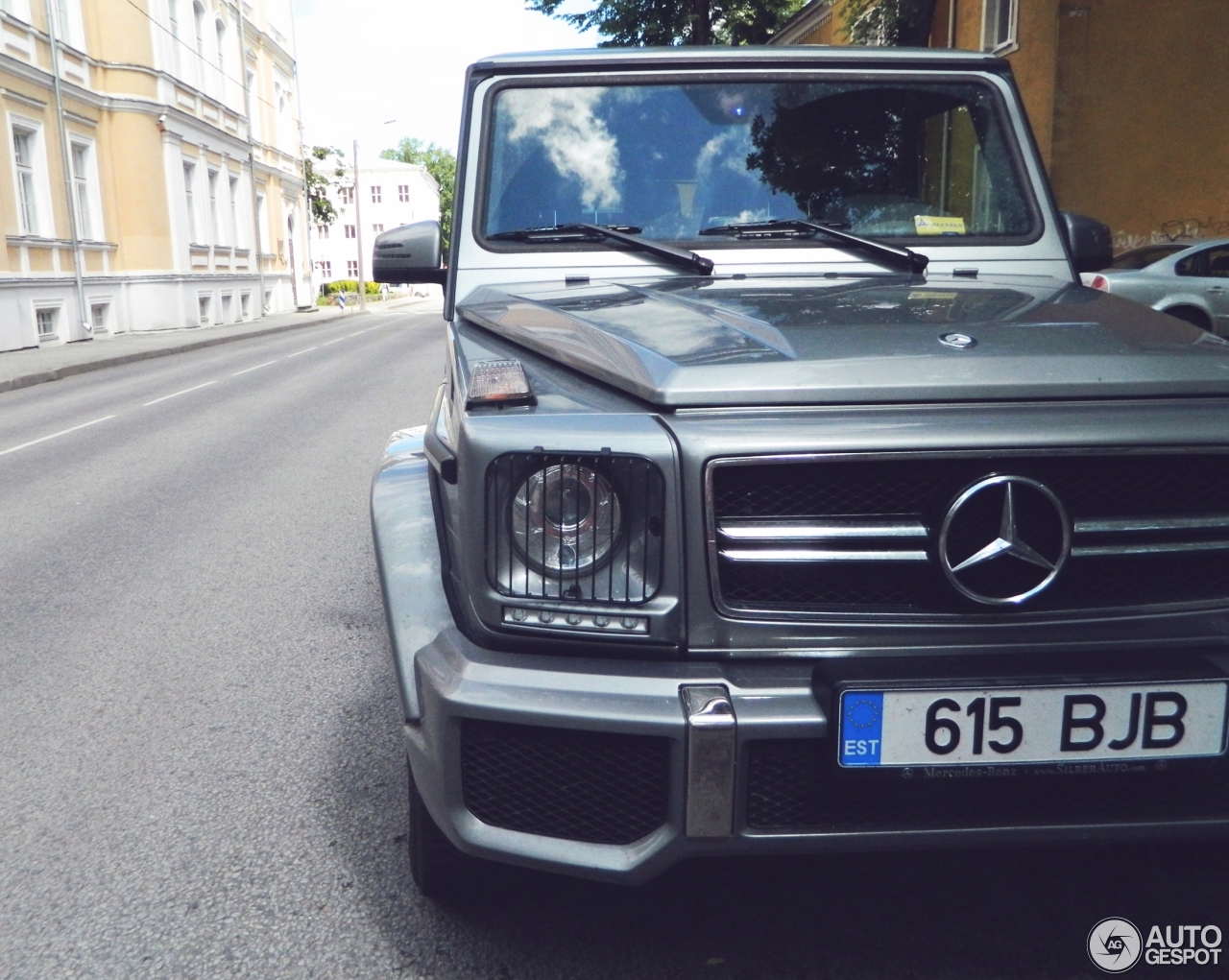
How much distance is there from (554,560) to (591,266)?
1.39 metres

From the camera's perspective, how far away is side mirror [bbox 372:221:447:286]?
332cm

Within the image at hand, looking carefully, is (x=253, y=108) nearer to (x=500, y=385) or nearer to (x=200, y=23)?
(x=200, y=23)

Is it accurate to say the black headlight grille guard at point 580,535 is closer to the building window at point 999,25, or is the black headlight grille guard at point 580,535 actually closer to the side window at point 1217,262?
the side window at point 1217,262

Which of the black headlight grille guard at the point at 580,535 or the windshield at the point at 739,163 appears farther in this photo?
the windshield at the point at 739,163

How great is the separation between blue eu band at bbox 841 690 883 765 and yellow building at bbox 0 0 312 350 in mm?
22360

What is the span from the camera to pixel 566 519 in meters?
1.87

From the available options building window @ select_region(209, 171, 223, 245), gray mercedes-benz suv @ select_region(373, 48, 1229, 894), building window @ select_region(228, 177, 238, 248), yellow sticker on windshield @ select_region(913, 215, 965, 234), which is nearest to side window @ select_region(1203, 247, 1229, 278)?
yellow sticker on windshield @ select_region(913, 215, 965, 234)

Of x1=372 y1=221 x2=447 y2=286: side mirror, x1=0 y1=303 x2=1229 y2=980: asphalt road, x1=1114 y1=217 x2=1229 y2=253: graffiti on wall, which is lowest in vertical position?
x1=0 y1=303 x2=1229 y2=980: asphalt road

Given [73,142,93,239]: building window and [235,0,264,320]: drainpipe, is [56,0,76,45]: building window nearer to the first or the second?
[73,142,93,239]: building window

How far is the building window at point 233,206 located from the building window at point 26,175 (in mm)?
11459

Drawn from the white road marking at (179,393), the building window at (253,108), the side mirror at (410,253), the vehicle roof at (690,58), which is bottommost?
the white road marking at (179,393)

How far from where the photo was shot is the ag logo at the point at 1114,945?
2123 millimetres

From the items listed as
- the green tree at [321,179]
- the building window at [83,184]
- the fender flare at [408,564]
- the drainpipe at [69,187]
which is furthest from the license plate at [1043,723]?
the green tree at [321,179]

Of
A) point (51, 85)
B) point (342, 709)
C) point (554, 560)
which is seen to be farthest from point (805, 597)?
point (51, 85)
